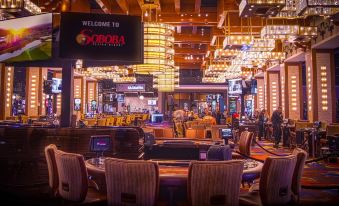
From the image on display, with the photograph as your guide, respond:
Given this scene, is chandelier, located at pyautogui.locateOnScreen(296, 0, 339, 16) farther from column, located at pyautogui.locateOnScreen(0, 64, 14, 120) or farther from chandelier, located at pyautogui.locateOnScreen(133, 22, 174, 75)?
column, located at pyautogui.locateOnScreen(0, 64, 14, 120)

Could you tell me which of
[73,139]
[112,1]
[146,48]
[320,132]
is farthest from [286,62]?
[73,139]

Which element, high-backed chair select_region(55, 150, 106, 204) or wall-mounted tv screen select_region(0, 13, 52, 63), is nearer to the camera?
high-backed chair select_region(55, 150, 106, 204)

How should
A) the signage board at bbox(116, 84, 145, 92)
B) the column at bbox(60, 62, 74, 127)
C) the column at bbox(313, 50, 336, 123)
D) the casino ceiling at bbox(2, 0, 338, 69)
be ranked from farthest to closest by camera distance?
the signage board at bbox(116, 84, 145, 92) < the column at bbox(313, 50, 336, 123) < the casino ceiling at bbox(2, 0, 338, 69) < the column at bbox(60, 62, 74, 127)

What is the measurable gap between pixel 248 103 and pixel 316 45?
15.6 meters

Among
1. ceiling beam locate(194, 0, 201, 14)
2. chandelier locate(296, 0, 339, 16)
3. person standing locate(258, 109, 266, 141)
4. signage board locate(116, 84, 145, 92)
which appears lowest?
person standing locate(258, 109, 266, 141)

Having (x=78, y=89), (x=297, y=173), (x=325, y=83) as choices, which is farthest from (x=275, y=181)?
(x=78, y=89)

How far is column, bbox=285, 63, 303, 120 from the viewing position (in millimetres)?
17312

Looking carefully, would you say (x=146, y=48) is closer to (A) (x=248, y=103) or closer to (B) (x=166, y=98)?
(A) (x=248, y=103)

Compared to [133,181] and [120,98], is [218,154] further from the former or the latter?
[120,98]

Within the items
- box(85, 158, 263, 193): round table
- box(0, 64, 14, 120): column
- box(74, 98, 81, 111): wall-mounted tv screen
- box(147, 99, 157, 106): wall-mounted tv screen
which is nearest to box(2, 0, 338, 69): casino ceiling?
box(0, 64, 14, 120): column

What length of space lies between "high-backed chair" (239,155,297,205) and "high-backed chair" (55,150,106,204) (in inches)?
54.6

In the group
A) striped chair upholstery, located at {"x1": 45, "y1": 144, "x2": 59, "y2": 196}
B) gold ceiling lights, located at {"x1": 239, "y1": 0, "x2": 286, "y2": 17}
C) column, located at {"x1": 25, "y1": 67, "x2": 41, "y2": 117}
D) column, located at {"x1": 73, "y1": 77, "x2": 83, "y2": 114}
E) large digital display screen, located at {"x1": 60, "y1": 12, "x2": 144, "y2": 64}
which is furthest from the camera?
column, located at {"x1": 73, "y1": 77, "x2": 83, "y2": 114}

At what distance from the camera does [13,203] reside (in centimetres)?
493

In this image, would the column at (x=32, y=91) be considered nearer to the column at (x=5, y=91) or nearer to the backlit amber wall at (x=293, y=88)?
the column at (x=5, y=91)
